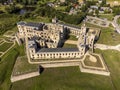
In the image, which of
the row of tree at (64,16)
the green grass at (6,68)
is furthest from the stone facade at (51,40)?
the row of tree at (64,16)

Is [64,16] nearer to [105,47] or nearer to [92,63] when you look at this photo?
[105,47]

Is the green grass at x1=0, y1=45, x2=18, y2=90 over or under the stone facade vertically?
under

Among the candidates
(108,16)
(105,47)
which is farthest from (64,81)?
(108,16)

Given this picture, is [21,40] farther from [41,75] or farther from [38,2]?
[38,2]

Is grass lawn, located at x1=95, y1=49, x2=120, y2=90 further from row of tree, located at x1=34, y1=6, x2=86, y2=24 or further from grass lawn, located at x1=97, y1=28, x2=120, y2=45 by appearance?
row of tree, located at x1=34, y1=6, x2=86, y2=24

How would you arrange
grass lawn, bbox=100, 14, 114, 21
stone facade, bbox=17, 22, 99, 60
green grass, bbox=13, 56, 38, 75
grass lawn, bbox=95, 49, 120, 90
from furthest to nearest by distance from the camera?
grass lawn, bbox=100, 14, 114, 21, stone facade, bbox=17, 22, 99, 60, green grass, bbox=13, 56, 38, 75, grass lawn, bbox=95, 49, 120, 90

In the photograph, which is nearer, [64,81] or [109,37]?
[64,81]

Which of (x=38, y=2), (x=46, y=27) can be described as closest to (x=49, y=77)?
(x=46, y=27)

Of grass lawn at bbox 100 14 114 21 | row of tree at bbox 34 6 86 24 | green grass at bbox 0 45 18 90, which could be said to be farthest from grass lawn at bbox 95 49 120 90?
grass lawn at bbox 100 14 114 21
